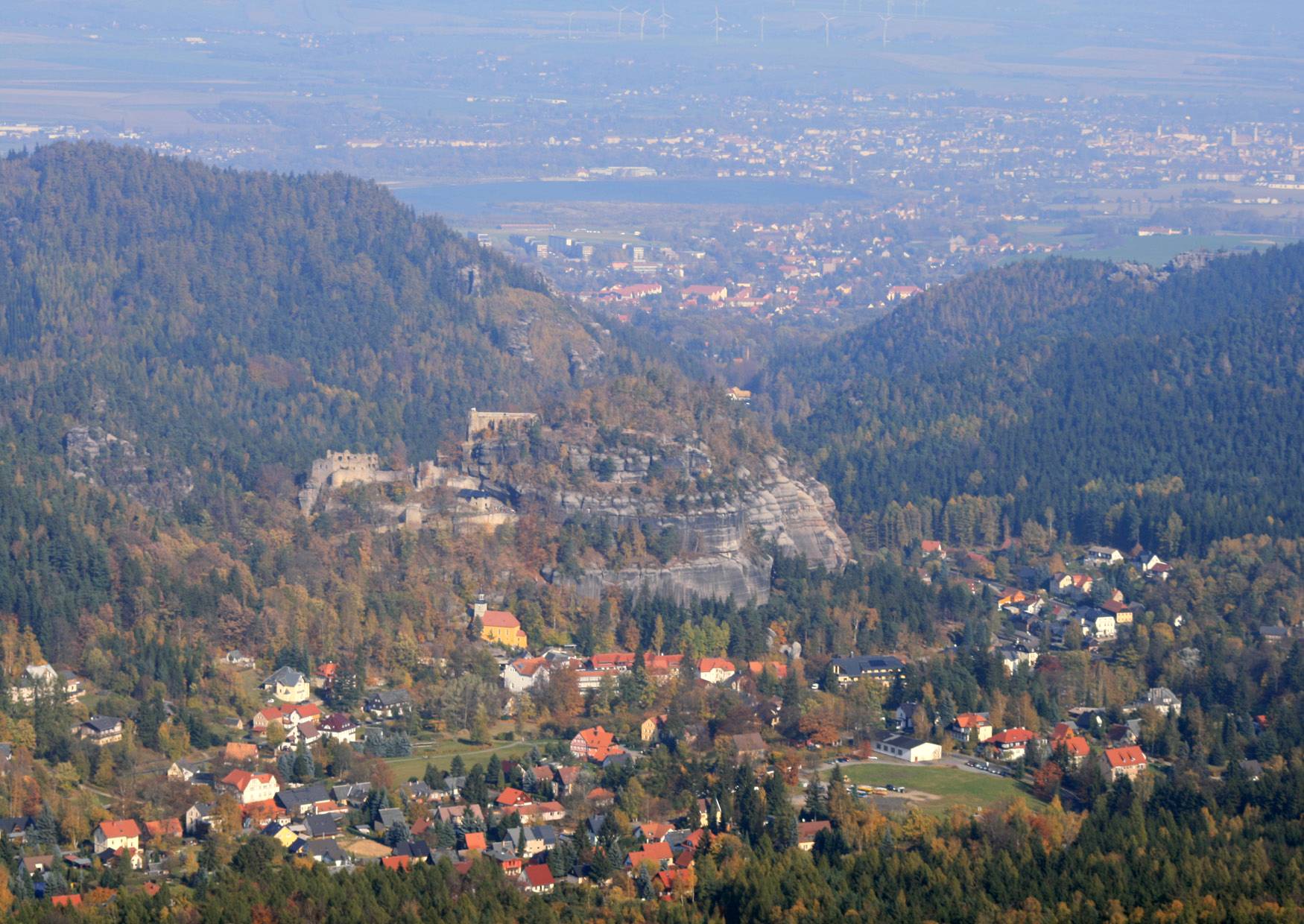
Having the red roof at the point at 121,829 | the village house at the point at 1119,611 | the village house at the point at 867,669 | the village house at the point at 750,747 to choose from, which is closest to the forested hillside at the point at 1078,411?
the village house at the point at 1119,611

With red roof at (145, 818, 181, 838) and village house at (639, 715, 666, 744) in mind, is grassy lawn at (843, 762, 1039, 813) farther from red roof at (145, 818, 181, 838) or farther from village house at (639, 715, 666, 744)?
red roof at (145, 818, 181, 838)

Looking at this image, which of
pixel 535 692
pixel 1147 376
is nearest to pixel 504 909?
pixel 535 692

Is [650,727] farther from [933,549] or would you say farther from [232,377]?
[232,377]

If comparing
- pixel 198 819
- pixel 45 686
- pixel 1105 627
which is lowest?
pixel 1105 627

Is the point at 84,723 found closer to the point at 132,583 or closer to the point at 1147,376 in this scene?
the point at 132,583

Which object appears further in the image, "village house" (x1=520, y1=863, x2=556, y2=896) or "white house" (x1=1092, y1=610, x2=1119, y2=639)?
"white house" (x1=1092, y1=610, x2=1119, y2=639)

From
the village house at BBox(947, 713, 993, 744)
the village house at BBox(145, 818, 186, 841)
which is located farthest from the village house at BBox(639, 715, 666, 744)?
the village house at BBox(145, 818, 186, 841)

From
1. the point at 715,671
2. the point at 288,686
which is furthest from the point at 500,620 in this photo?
the point at 288,686
